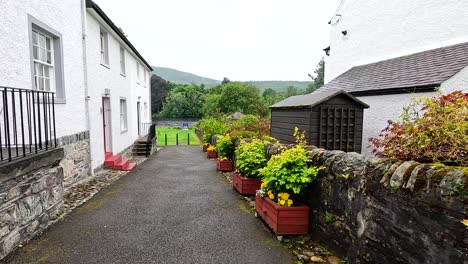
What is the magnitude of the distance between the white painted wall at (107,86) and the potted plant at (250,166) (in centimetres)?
556

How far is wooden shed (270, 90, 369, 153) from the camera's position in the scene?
8688mm

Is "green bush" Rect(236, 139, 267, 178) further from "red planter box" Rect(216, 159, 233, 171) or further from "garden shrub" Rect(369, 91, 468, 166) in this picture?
"garden shrub" Rect(369, 91, 468, 166)

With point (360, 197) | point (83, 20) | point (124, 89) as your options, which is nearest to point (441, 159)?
point (360, 197)

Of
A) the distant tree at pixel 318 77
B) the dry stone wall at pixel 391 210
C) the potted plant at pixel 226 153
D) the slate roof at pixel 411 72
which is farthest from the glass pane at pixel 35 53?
the distant tree at pixel 318 77

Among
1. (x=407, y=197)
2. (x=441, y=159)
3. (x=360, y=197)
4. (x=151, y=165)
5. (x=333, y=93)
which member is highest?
(x=333, y=93)

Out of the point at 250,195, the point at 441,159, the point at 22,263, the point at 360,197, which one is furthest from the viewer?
the point at 250,195

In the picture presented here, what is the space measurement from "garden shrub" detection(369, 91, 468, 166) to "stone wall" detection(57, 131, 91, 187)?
7.45 m

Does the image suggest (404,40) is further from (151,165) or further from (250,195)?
(151,165)

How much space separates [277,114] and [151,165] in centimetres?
600

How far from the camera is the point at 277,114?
11.0 m

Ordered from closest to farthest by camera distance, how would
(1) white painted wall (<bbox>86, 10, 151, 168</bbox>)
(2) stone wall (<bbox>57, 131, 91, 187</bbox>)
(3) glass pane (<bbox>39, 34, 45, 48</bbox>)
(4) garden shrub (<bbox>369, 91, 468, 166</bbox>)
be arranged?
1. (4) garden shrub (<bbox>369, 91, 468, 166</bbox>)
2. (3) glass pane (<bbox>39, 34, 45, 48</bbox>)
3. (2) stone wall (<bbox>57, 131, 91, 187</bbox>)
4. (1) white painted wall (<bbox>86, 10, 151, 168</bbox>)

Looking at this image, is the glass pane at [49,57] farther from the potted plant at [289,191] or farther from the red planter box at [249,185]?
the potted plant at [289,191]

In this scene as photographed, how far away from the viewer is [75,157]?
795cm

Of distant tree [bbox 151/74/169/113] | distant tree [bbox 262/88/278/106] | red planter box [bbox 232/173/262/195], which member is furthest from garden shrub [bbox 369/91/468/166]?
distant tree [bbox 151/74/169/113]
